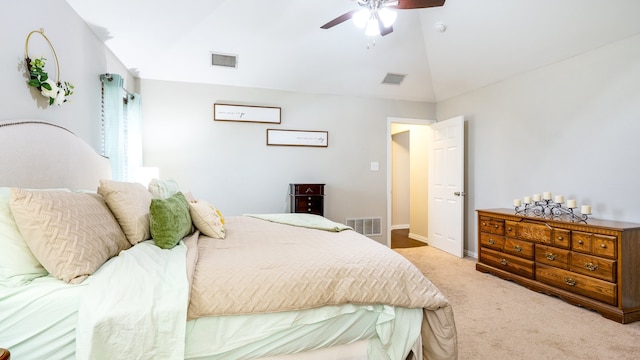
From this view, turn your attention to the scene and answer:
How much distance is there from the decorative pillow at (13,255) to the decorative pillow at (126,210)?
0.46 meters

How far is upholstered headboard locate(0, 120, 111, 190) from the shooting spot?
1.59 meters

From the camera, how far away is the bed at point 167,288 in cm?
116

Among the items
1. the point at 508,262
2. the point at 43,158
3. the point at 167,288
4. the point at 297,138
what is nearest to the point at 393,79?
the point at 297,138

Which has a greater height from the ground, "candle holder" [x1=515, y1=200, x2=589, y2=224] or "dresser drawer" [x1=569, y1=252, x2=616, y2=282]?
"candle holder" [x1=515, y1=200, x2=589, y2=224]

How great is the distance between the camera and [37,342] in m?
1.15

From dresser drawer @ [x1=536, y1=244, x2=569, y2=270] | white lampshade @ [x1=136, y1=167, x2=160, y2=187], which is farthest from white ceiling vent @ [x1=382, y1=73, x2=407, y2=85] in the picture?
white lampshade @ [x1=136, y1=167, x2=160, y2=187]

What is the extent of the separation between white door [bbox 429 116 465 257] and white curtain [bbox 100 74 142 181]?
4.01m

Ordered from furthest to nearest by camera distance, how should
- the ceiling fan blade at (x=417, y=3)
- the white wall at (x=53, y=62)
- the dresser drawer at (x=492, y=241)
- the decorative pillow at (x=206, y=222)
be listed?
the dresser drawer at (x=492, y=241), the ceiling fan blade at (x=417, y=3), the decorative pillow at (x=206, y=222), the white wall at (x=53, y=62)

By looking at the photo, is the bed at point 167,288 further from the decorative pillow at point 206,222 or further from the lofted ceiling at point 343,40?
the lofted ceiling at point 343,40

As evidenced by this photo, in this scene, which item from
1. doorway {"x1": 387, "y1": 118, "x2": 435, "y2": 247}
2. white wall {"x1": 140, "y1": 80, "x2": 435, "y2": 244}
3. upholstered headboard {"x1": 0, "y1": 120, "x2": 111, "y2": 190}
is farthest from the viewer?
doorway {"x1": 387, "y1": 118, "x2": 435, "y2": 247}

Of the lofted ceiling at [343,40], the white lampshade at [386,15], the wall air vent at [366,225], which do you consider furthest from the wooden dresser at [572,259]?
the white lampshade at [386,15]

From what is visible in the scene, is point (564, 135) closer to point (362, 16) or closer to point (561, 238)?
point (561, 238)

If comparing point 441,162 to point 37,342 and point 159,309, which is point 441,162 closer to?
point 159,309

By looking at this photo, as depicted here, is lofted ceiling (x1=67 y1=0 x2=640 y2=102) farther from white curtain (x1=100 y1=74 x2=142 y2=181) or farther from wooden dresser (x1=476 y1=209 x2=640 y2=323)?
wooden dresser (x1=476 y1=209 x2=640 y2=323)
